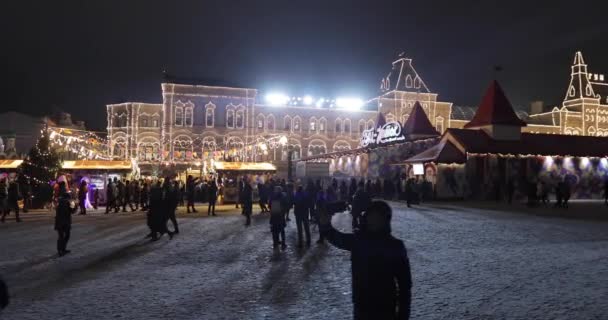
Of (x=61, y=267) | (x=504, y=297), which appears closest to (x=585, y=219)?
(x=504, y=297)

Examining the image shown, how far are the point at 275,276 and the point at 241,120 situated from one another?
1970 inches

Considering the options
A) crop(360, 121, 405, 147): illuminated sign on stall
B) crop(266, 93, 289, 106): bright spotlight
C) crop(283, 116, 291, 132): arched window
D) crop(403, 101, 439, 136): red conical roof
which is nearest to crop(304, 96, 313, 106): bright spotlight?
crop(266, 93, 289, 106): bright spotlight

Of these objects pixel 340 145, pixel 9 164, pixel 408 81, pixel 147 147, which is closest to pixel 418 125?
pixel 340 145

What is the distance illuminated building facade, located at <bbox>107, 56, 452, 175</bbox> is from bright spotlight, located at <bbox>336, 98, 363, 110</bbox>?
0.39 ft

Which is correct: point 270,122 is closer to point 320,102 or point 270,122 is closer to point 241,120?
point 241,120

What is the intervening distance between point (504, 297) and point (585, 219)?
43.5 ft

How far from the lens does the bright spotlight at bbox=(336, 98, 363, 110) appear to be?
2436 inches

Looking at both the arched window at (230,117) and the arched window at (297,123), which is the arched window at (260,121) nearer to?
the arched window at (230,117)

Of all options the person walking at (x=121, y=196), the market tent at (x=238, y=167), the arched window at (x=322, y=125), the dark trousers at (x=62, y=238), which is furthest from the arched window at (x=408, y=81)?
the dark trousers at (x=62, y=238)

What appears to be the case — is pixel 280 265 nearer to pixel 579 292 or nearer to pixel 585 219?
pixel 579 292

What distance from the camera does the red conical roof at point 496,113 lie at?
31.6m

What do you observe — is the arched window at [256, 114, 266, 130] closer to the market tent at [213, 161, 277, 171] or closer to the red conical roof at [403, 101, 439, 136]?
the market tent at [213, 161, 277, 171]

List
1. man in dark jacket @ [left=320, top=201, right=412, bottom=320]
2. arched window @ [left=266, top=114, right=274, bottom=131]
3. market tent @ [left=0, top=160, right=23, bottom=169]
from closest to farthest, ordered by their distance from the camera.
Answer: man in dark jacket @ [left=320, top=201, right=412, bottom=320]
market tent @ [left=0, top=160, right=23, bottom=169]
arched window @ [left=266, top=114, right=274, bottom=131]

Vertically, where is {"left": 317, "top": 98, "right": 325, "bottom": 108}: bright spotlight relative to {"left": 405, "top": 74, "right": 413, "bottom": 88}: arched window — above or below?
below
